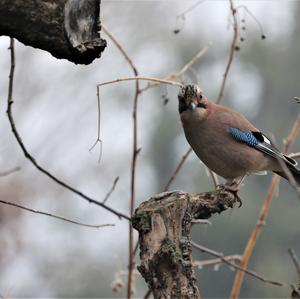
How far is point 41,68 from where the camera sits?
7812mm

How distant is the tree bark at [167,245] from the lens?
262cm

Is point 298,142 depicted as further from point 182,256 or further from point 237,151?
point 182,256

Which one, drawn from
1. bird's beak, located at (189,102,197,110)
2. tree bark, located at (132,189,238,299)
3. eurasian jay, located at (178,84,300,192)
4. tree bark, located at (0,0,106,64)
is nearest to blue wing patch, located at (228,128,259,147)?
eurasian jay, located at (178,84,300,192)

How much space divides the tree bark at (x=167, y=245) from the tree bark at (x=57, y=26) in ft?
1.74

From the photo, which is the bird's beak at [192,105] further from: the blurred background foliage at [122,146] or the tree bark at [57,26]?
the tree bark at [57,26]

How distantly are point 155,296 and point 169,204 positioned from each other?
11.7 inches

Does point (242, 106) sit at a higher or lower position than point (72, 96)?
higher

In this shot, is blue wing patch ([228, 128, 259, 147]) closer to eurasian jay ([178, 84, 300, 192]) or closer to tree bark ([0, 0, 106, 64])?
eurasian jay ([178, 84, 300, 192])

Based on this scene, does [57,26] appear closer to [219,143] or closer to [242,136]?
[219,143]

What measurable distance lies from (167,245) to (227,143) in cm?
156

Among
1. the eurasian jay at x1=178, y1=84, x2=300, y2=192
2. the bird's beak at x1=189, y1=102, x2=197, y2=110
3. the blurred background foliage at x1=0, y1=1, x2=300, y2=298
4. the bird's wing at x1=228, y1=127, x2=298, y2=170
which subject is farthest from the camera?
the blurred background foliage at x1=0, y1=1, x2=300, y2=298

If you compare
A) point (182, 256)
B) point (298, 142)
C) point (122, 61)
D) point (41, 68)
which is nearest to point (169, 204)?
point (182, 256)

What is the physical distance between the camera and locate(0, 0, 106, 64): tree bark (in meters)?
2.45

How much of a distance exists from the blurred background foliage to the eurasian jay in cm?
27
